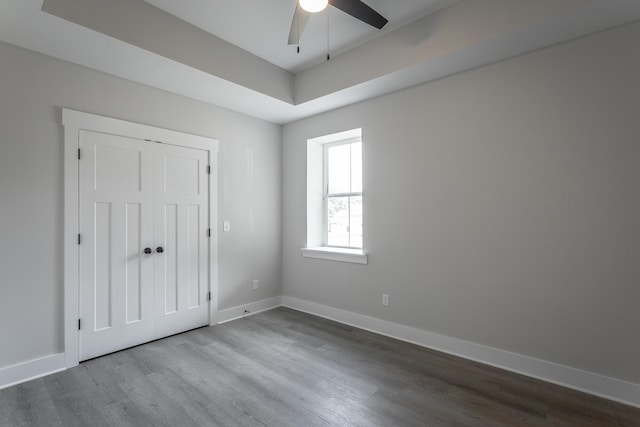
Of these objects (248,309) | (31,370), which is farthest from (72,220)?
(248,309)

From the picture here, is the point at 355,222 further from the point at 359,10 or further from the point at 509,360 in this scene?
the point at 359,10

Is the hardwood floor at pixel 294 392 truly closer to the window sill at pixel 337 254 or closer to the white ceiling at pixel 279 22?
the window sill at pixel 337 254

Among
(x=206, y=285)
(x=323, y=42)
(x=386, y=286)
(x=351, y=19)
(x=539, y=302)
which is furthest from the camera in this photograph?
(x=206, y=285)

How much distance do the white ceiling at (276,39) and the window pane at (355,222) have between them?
1.22 meters

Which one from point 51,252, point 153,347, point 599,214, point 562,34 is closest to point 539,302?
point 599,214

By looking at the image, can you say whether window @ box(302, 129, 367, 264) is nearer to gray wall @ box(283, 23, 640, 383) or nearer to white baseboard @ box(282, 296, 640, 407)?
gray wall @ box(283, 23, 640, 383)

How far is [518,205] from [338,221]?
2.15 meters

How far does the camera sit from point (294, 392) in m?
2.29

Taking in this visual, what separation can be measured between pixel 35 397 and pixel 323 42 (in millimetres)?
3705

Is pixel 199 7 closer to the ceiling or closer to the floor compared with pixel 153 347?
closer to the ceiling

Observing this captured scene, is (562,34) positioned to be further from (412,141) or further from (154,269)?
(154,269)

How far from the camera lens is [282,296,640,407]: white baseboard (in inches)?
85.6

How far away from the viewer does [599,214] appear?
226 centimetres

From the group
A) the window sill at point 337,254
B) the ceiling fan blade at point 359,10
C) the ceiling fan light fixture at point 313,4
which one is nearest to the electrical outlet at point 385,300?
the window sill at point 337,254
